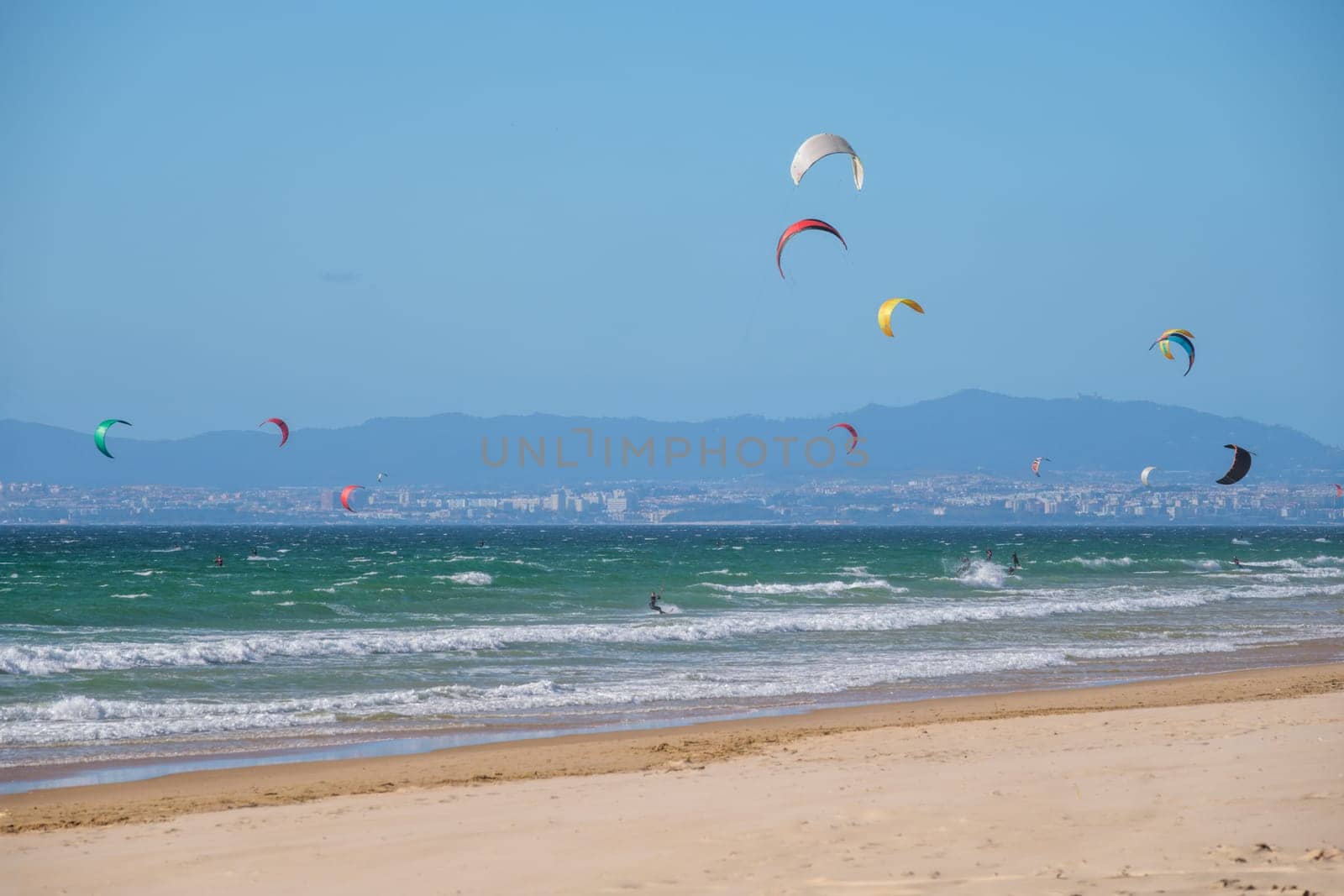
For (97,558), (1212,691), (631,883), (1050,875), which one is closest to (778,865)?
(631,883)

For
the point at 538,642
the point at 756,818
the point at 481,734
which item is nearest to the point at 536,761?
the point at 481,734

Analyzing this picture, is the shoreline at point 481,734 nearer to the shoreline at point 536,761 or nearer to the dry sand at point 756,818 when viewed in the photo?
the shoreline at point 536,761

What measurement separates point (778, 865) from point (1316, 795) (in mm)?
3827

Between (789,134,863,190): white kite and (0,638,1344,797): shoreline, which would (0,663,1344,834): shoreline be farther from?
(789,134,863,190): white kite

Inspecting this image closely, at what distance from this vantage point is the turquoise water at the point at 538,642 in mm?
14719

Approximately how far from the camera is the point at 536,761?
462 inches

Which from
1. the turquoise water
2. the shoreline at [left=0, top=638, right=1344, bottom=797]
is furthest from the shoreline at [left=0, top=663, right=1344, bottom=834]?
the turquoise water

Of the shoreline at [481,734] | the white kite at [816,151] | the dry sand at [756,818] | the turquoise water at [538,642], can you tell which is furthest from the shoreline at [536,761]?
the white kite at [816,151]

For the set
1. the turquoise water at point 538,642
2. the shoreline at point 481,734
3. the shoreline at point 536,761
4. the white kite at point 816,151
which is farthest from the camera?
the white kite at point 816,151

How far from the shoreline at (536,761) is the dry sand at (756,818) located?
2.0 inches

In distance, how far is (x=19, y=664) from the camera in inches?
714

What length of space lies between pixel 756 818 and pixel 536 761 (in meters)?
3.88

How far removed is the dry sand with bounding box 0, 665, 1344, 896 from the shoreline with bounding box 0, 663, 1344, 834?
5cm

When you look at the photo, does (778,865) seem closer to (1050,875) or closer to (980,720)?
(1050,875)
